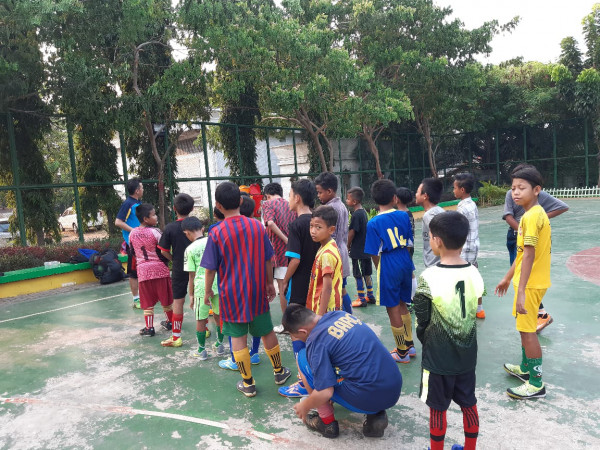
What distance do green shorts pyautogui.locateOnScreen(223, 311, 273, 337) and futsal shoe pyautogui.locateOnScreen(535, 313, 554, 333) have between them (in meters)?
2.67

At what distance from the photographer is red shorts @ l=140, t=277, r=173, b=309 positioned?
4.89m

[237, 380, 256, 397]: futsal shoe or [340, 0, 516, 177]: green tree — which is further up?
[340, 0, 516, 177]: green tree

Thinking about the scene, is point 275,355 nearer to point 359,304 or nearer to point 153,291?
point 153,291

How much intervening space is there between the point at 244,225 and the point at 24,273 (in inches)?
245

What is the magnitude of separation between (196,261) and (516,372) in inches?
111

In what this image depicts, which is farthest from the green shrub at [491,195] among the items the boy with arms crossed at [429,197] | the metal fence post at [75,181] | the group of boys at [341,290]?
the boy with arms crossed at [429,197]

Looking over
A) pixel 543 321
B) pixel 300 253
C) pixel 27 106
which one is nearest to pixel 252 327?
pixel 300 253

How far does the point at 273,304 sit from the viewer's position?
612cm

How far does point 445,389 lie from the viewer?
7.87 ft

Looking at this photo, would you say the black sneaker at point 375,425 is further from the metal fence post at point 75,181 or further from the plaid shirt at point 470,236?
the metal fence post at point 75,181

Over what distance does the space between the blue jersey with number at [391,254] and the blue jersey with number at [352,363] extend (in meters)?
0.96

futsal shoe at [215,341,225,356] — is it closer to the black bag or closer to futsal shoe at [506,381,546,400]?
futsal shoe at [506,381,546,400]

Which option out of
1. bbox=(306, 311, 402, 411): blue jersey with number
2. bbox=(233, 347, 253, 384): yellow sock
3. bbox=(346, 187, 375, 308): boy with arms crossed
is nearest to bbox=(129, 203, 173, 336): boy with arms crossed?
bbox=(233, 347, 253, 384): yellow sock

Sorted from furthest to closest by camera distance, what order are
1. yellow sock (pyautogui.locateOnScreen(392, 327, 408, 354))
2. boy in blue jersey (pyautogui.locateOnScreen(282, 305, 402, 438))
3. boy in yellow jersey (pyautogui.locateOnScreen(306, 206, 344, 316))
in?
yellow sock (pyautogui.locateOnScreen(392, 327, 408, 354)), boy in yellow jersey (pyautogui.locateOnScreen(306, 206, 344, 316)), boy in blue jersey (pyautogui.locateOnScreen(282, 305, 402, 438))
